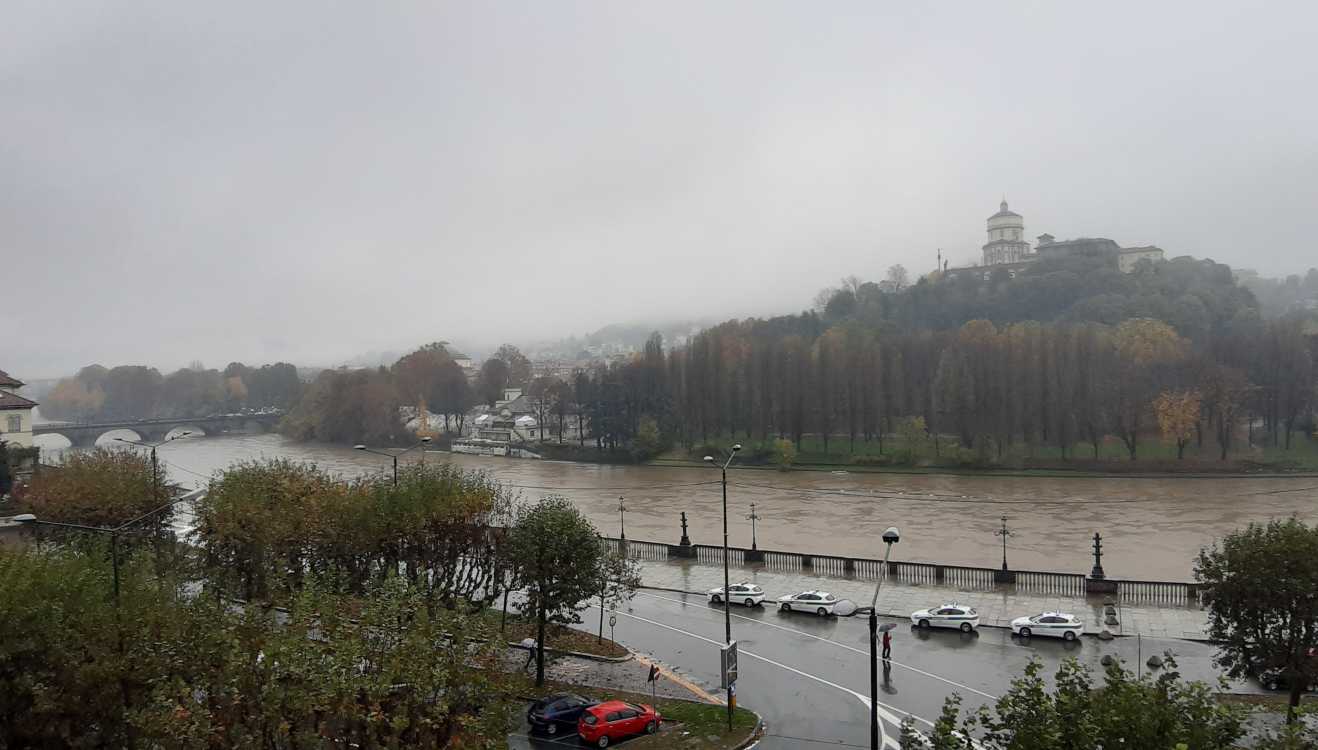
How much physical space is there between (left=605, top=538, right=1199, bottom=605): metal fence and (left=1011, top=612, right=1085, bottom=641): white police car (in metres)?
4.55

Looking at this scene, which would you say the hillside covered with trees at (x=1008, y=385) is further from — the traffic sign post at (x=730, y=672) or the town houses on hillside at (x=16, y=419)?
the traffic sign post at (x=730, y=672)

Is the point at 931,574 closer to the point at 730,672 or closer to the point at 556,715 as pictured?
the point at 730,672

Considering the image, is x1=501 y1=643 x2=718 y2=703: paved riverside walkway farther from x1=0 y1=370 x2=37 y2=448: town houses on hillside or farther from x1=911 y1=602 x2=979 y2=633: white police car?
x1=0 y1=370 x2=37 y2=448: town houses on hillside

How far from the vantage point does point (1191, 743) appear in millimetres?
6938

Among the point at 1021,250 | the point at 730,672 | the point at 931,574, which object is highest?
the point at 1021,250

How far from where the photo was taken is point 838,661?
19.3 meters

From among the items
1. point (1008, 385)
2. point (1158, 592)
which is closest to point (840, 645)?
point (1158, 592)

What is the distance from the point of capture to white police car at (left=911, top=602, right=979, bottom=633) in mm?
21500

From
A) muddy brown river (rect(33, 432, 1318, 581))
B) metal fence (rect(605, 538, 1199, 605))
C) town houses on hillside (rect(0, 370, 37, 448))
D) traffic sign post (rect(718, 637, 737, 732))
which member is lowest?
muddy brown river (rect(33, 432, 1318, 581))

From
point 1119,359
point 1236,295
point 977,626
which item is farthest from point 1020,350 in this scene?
point 977,626

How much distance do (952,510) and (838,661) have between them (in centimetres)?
3034

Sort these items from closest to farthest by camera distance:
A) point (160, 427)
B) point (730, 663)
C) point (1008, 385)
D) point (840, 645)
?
point (730, 663), point (840, 645), point (1008, 385), point (160, 427)

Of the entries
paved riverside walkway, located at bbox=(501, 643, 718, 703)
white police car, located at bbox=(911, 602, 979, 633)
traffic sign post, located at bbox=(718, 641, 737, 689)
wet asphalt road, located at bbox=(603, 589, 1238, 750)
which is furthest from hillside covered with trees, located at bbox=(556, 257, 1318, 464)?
traffic sign post, located at bbox=(718, 641, 737, 689)

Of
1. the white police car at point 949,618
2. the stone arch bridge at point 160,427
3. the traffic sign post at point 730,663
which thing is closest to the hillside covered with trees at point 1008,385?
the white police car at point 949,618
